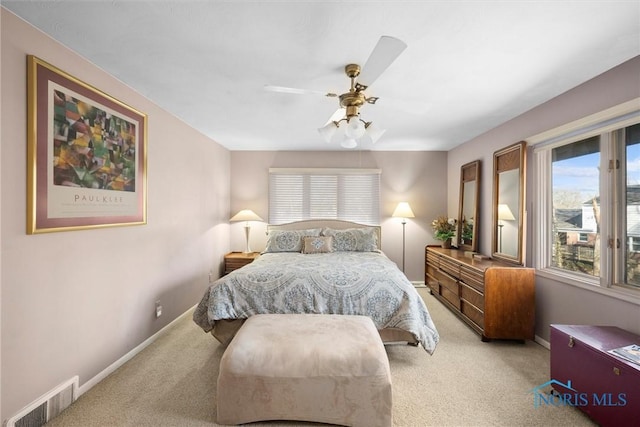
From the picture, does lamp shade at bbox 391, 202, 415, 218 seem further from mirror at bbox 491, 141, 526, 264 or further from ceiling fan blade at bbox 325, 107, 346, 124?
ceiling fan blade at bbox 325, 107, 346, 124

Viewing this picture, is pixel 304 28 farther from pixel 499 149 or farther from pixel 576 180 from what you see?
pixel 499 149

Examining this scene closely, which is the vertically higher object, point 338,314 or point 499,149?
point 499,149

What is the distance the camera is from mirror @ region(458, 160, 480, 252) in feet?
12.8

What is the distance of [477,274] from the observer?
2.96m

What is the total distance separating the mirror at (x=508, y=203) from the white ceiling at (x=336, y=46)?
60 centimetres

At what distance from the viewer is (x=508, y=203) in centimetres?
328

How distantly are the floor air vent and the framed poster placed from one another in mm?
1045

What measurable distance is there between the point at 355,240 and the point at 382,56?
297 centimetres

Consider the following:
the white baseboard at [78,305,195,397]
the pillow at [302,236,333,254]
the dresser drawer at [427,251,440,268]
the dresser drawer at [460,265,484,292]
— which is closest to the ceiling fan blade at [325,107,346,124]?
the pillow at [302,236,333,254]

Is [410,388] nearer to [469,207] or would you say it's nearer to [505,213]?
[505,213]

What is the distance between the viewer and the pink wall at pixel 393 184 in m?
4.99

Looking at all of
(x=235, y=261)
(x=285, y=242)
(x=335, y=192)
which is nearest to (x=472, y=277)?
(x=285, y=242)

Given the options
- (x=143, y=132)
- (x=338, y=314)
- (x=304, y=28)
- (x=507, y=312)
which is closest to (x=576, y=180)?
(x=507, y=312)

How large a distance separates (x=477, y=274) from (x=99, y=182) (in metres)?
3.58
